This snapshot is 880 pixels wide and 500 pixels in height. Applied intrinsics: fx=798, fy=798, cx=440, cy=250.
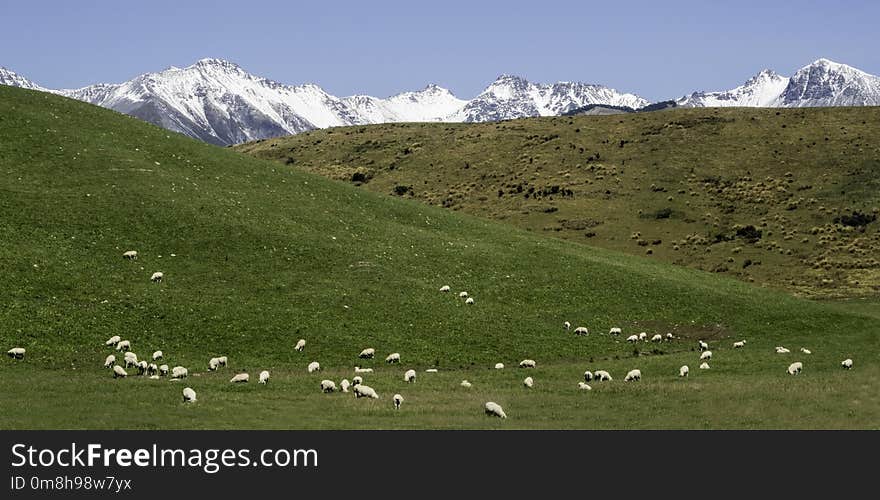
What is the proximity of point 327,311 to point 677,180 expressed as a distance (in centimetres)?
9132

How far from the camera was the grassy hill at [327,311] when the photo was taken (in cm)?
3344

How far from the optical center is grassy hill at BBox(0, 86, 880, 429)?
33.4 meters

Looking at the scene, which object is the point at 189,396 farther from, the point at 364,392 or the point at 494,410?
the point at 494,410

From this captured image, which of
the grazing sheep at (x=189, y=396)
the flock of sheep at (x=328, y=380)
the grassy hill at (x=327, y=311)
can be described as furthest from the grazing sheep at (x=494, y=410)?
the grazing sheep at (x=189, y=396)

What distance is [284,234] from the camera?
206 ft

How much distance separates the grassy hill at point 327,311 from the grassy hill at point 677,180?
1047 inches

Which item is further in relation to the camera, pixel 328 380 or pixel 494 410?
pixel 328 380

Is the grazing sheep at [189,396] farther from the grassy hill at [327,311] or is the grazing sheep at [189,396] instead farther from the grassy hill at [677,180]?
the grassy hill at [677,180]

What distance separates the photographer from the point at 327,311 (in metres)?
50.9

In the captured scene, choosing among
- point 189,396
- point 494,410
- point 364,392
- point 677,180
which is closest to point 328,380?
point 364,392

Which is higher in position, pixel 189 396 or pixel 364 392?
pixel 189 396

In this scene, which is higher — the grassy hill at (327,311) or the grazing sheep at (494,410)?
the grassy hill at (327,311)
